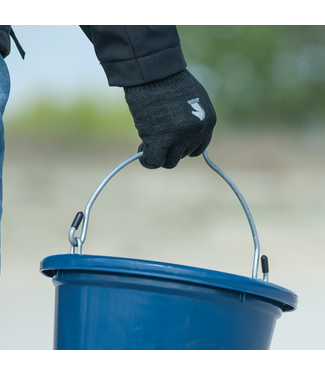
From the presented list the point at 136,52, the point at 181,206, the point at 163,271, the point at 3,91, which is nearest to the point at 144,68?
the point at 136,52

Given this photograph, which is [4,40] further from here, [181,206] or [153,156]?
[181,206]

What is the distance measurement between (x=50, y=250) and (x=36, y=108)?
4.17m

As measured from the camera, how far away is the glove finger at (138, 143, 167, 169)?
0.87m

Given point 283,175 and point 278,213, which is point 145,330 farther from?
point 283,175

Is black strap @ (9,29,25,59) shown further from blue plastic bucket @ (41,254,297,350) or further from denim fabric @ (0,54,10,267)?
blue plastic bucket @ (41,254,297,350)

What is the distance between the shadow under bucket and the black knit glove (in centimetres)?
24

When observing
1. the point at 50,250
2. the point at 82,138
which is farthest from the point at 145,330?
the point at 82,138

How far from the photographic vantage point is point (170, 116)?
85 centimetres

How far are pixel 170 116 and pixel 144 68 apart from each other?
0.33 feet

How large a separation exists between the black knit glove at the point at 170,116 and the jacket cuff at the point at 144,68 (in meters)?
0.02

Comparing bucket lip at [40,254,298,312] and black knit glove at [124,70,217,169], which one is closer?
bucket lip at [40,254,298,312]

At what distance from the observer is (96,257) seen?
73cm

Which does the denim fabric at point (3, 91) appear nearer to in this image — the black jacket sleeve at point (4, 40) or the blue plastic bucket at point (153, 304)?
the black jacket sleeve at point (4, 40)

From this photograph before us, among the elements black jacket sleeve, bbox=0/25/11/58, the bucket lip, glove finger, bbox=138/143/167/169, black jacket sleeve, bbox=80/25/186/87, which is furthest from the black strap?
the bucket lip
